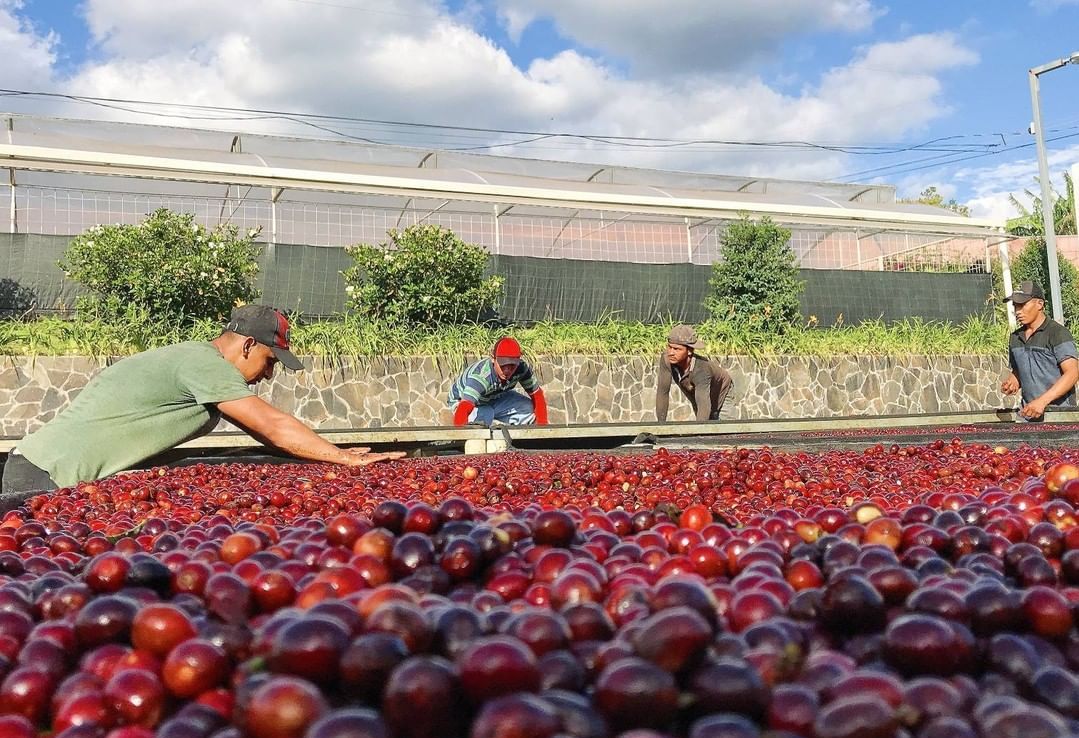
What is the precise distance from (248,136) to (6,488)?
63.5ft

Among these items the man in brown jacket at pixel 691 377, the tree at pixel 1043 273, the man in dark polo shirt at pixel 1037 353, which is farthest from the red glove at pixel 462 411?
the tree at pixel 1043 273

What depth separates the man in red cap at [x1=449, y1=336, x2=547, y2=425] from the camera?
27.3ft

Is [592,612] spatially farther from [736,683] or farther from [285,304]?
[285,304]

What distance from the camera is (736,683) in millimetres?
874

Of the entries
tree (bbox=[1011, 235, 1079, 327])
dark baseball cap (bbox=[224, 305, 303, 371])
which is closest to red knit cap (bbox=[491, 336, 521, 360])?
dark baseball cap (bbox=[224, 305, 303, 371])

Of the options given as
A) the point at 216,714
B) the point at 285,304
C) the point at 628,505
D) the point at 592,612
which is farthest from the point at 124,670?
the point at 285,304

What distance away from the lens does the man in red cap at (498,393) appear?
8.34m

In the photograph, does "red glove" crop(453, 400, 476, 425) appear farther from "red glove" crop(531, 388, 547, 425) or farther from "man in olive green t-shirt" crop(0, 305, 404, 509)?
"man in olive green t-shirt" crop(0, 305, 404, 509)

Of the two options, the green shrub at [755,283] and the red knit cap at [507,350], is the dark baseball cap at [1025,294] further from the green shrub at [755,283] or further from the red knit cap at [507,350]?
the green shrub at [755,283]

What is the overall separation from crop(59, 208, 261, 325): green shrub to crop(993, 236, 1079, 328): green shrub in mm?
19433

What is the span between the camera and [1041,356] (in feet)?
26.8

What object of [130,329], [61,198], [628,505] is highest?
[61,198]

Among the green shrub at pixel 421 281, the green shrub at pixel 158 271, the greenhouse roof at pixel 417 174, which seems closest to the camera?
the green shrub at pixel 158 271

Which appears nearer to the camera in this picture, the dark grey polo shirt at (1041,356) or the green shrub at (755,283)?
the dark grey polo shirt at (1041,356)
